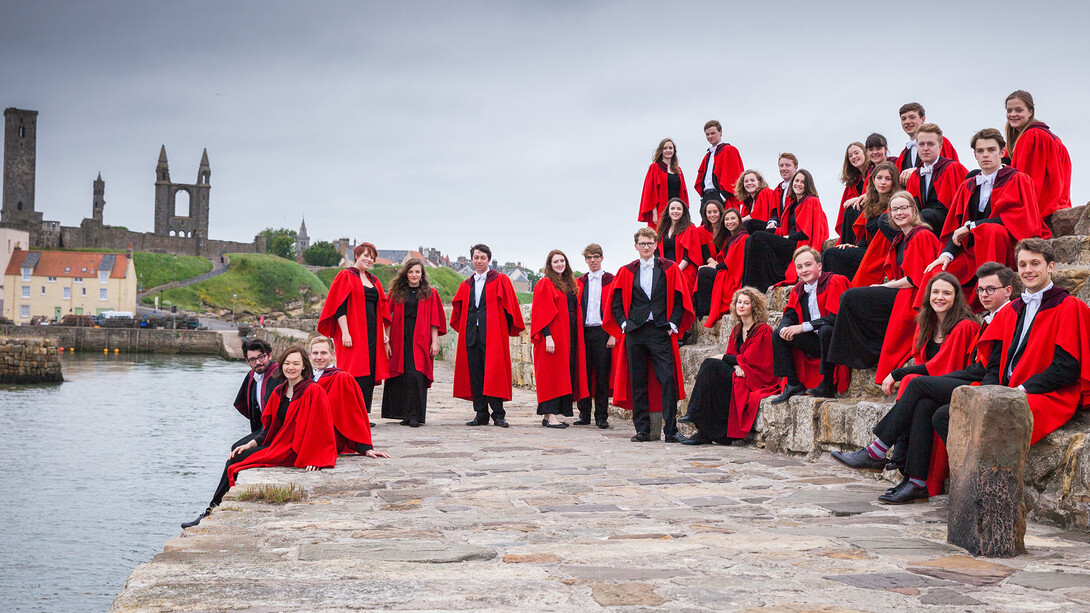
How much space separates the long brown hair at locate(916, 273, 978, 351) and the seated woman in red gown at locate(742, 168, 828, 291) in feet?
11.8

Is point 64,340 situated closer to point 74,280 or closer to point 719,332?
point 74,280

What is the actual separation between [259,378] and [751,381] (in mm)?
4164

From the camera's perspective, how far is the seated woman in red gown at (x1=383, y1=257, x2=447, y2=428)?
9758 millimetres

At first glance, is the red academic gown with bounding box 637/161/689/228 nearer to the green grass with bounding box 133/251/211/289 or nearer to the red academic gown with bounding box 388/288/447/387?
the red academic gown with bounding box 388/288/447/387

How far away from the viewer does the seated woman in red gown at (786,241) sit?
9.92m

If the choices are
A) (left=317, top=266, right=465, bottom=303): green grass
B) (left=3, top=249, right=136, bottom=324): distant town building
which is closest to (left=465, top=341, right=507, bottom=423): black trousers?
(left=3, top=249, right=136, bottom=324): distant town building

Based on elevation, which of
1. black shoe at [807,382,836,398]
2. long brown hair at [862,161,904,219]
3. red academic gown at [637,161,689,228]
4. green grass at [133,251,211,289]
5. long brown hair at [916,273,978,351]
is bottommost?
black shoe at [807,382,836,398]

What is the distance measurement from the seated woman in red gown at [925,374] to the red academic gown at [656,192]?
631 centimetres

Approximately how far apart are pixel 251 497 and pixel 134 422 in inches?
976

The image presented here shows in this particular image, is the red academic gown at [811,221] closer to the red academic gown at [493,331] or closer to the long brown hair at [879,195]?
the long brown hair at [879,195]

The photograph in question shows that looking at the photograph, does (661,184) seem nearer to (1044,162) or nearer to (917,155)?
(917,155)

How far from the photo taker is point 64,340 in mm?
60531

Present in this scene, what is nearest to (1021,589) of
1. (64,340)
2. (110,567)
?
(110,567)

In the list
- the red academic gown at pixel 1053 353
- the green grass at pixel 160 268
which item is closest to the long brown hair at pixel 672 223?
the red academic gown at pixel 1053 353
